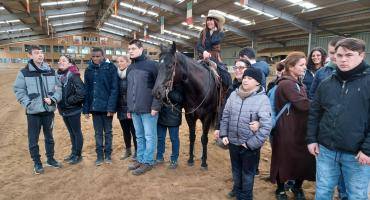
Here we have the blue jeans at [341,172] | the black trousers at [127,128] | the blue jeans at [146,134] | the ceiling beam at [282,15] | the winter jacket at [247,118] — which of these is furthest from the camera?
the ceiling beam at [282,15]

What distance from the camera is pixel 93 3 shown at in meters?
21.2

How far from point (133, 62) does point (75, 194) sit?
1.83 metres

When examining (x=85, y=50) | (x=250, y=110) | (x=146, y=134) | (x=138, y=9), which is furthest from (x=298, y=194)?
(x=85, y=50)

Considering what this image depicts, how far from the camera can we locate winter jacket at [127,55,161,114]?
367cm

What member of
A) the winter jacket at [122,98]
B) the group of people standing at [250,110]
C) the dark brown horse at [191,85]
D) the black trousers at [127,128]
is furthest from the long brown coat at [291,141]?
the black trousers at [127,128]

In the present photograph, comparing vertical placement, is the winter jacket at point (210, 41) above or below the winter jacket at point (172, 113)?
above

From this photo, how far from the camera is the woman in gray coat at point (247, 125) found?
8.49 feet

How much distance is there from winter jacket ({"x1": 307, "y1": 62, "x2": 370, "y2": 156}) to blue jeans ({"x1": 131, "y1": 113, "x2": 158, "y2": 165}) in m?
2.21

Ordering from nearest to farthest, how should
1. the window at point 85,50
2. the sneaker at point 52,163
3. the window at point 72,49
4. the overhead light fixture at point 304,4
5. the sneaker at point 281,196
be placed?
the sneaker at point 281,196, the sneaker at point 52,163, the overhead light fixture at point 304,4, the window at point 72,49, the window at point 85,50

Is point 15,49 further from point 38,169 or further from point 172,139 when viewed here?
point 172,139

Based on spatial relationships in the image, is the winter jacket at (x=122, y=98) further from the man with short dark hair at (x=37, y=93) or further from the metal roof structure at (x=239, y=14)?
the metal roof structure at (x=239, y=14)

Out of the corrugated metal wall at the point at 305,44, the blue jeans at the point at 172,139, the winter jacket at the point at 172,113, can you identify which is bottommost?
the blue jeans at the point at 172,139

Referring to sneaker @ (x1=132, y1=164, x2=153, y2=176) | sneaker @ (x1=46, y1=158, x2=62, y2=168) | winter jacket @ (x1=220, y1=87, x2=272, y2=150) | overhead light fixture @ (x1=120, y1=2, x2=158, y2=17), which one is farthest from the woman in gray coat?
overhead light fixture @ (x1=120, y1=2, x2=158, y2=17)

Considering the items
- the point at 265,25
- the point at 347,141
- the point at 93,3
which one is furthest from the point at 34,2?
the point at 347,141
